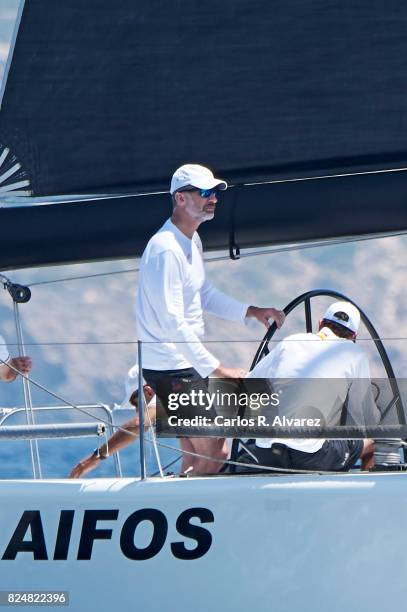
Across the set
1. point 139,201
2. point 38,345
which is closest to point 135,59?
point 139,201

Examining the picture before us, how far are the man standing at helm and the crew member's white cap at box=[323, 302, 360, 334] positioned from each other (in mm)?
152

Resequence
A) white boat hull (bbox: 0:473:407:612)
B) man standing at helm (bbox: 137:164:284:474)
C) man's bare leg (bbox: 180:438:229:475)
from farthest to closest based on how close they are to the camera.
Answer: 1. man's bare leg (bbox: 180:438:229:475)
2. man standing at helm (bbox: 137:164:284:474)
3. white boat hull (bbox: 0:473:407:612)

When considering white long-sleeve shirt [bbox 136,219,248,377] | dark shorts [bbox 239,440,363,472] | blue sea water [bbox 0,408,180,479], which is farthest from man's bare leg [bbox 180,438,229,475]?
blue sea water [bbox 0,408,180,479]

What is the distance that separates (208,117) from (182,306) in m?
0.91

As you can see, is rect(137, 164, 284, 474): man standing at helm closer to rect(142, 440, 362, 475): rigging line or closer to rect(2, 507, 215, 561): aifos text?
rect(142, 440, 362, 475): rigging line

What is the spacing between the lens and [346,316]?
150 inches

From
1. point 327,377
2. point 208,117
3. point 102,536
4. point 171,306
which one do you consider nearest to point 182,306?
point 171,306

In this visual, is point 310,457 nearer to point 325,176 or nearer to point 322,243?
point 322,243

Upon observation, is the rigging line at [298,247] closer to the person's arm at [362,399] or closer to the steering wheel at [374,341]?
the steering wheel at [374,341]

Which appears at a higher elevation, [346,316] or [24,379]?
[346,316]

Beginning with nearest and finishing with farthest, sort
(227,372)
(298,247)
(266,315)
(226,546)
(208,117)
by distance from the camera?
(226,546) < (227,372) < (266,315) < (298,247) < (208,117)

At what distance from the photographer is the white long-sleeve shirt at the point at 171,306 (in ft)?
12.2

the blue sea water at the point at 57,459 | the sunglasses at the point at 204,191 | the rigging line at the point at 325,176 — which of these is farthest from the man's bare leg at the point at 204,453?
the blue sea water at the point at 57,459

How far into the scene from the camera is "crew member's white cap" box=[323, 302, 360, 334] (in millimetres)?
3811
